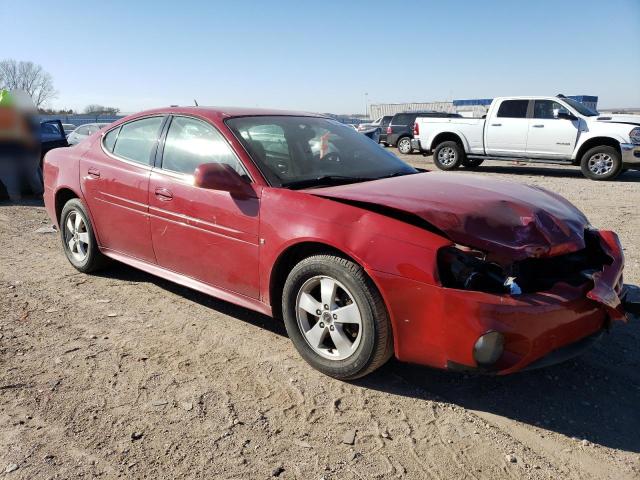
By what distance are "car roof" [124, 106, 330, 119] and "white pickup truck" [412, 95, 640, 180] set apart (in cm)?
972

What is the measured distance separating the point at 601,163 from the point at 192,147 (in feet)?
36.1

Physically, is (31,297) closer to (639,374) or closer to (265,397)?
(265,397)

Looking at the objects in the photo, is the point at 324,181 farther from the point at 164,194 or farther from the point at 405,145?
the point at 405,145

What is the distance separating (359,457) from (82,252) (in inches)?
143

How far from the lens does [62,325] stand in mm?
3811

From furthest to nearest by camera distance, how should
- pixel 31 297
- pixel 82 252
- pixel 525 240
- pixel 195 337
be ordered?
pixel 82 252 → pixel 31 297 → pixel 195 337 → pixel 525 240

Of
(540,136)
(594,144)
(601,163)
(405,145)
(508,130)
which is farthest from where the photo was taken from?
(405,145)

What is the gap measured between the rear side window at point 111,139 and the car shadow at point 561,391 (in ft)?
9.97

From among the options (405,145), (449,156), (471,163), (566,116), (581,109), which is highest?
(581,109)

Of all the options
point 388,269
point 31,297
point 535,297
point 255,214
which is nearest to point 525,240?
point 535,297

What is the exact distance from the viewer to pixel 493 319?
8.07 feet

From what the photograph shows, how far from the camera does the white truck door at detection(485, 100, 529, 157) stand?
42.3ft

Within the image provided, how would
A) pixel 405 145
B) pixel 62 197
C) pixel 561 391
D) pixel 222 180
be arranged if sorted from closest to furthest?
pixel 561 391 < pixel 222 180 < pixel 62 197 < pixel 405 145

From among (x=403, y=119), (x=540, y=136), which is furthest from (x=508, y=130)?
(x=403, y=119)
